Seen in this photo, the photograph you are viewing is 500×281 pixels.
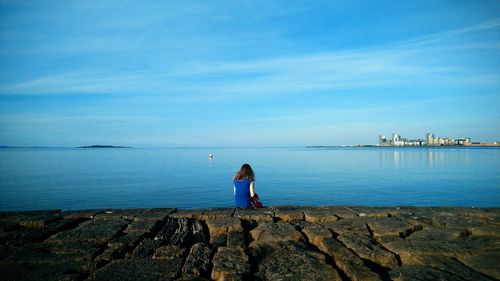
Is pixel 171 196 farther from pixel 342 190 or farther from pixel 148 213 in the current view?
pixel 148 213

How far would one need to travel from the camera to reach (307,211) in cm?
557

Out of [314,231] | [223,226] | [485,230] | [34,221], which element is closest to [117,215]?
[34,221]

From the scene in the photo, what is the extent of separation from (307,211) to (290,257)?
2.41 m

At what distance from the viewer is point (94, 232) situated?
4.29 meters

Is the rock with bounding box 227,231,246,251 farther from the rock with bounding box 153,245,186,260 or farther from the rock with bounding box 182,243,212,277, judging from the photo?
the rock with bounding box 153,245,186,260

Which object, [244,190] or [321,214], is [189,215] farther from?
[321,214]

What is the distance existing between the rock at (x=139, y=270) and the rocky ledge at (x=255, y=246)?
0.01 meters

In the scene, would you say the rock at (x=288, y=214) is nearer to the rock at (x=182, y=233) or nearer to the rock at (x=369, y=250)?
the rock at (x=369, y=250)

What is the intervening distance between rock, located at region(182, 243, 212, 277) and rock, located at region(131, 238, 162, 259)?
50cm

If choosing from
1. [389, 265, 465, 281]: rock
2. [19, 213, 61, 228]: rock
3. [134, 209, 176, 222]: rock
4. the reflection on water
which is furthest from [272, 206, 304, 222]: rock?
the reflection on water

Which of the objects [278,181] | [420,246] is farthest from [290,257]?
[278,181]

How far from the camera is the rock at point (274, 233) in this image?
3.96 metres

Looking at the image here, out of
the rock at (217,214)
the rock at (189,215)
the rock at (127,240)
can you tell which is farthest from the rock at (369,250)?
the rock at (127,240)

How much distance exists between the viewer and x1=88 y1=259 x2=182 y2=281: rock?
2.91m
